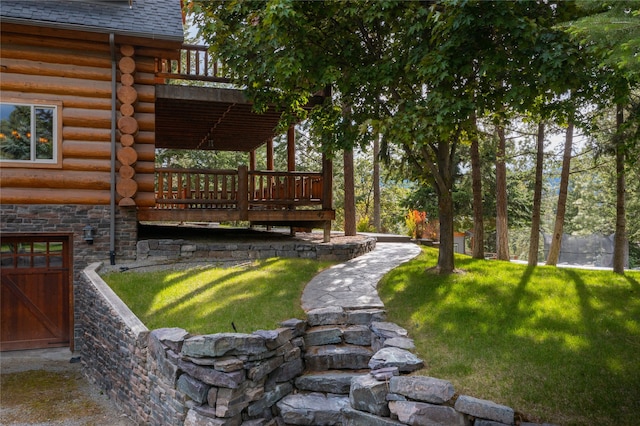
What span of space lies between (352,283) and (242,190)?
3963mm

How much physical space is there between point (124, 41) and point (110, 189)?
10.2ft

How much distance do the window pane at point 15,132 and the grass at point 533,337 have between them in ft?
24.9

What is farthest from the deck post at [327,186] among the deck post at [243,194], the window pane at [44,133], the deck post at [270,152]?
the window pane at [44,133]

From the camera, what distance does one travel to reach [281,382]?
20.4ft

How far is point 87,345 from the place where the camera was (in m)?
9.18

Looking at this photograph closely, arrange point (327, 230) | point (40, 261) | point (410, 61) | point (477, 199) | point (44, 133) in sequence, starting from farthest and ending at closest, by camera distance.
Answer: point (327, 230) → point (477, 199) → point (40, 261) → point (44, 133) → point (410, 61)

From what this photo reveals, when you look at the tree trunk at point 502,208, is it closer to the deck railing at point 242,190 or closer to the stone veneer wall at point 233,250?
the stone veneer wall at point 233,250

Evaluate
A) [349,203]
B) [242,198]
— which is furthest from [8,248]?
[349,203]

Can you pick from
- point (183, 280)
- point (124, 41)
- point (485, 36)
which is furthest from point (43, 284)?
point (485, 36)

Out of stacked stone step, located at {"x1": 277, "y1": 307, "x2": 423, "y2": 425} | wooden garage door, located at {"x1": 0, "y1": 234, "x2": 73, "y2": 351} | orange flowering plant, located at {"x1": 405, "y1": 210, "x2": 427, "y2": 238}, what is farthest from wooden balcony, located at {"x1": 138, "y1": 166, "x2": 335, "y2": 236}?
orange flowering plant, located at {"x1": 405, "y1": 210, "x2": 427, "y2": 238}

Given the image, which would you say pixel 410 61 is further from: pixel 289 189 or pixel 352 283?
pixel 289 189

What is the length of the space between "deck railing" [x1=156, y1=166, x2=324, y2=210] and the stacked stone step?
5109 millimetres

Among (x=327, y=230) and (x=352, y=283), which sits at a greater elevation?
(x=327, y=230)

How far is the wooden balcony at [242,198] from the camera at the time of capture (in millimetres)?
10804
